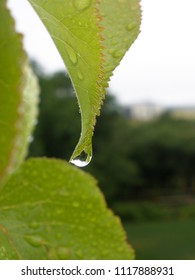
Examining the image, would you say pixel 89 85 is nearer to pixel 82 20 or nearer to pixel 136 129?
pixel 82 20

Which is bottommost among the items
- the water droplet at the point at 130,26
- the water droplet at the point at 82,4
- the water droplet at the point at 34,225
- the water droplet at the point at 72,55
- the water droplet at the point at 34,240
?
the water droplet at the point at 34,240

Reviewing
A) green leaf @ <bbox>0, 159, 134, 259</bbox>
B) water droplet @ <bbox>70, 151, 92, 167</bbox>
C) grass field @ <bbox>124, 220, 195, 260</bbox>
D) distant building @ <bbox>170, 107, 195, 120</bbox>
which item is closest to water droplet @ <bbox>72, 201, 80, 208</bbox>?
green leaf @ <bbox>0, 159, 134, 259</bbox>

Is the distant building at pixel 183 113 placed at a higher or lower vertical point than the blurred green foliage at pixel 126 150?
higher

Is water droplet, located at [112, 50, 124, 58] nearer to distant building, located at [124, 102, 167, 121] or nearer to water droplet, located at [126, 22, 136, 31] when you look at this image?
water droplet, located at [126, 22, 136, 31]

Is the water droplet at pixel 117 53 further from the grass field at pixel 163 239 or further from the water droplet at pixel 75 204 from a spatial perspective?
the grass field at pixel 163 239

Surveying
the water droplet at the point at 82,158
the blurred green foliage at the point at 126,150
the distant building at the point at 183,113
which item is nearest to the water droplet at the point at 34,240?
the water droplet at the point at 82,158

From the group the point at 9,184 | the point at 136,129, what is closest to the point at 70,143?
the point at 136,129

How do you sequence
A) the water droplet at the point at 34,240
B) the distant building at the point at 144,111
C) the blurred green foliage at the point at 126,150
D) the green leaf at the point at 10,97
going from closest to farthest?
the green leaf at the point at 10,97 < the water droplet at the point at 34,240 < the blurred green foliage at the point at 126,150 < the distant building at the point at 144,111
